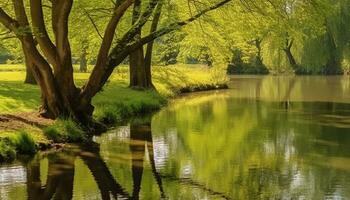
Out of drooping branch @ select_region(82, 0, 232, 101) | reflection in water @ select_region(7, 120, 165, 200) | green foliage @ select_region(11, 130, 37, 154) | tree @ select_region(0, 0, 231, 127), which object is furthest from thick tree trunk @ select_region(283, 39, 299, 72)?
green foliage @ select_region(11, 130, 37, 154)

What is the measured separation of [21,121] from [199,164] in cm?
653

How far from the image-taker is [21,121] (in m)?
18.3

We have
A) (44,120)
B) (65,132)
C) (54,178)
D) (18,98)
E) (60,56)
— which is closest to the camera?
(54,178)

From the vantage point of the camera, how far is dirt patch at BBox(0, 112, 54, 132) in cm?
1709

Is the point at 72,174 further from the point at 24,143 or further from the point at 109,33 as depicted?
the point at 109,33

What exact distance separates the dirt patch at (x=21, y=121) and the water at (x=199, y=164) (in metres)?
1.61

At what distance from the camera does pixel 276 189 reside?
12.3m

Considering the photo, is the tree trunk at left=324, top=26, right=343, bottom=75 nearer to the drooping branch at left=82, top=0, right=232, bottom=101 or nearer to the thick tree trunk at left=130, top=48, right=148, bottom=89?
the thick tree trunk at left=130, top=48, right=148, bottom=89

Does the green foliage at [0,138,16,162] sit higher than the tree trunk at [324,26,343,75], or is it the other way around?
the tree trunk at [324,26,343,75]

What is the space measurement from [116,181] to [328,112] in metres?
18.6

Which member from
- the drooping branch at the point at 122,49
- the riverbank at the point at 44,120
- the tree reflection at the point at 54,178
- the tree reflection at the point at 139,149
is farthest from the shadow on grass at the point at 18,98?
the tree reflection at the point at 54,178

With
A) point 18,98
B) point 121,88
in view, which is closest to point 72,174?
point 18,98

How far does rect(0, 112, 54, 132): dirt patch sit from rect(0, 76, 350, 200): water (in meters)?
1.61

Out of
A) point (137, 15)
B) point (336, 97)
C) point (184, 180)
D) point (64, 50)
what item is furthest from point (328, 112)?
point (184, 180)
